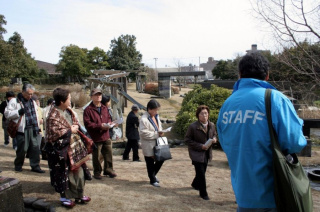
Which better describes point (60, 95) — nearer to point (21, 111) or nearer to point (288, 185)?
point (21, 111)

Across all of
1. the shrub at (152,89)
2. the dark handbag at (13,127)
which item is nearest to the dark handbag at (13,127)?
the dark handbag at (13,127)

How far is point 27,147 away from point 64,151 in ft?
6.74

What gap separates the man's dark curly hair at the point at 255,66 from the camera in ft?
7.02

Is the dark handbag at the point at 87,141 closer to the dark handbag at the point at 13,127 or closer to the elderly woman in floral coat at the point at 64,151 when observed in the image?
the elderly woman in floral coat at the point at 64,151

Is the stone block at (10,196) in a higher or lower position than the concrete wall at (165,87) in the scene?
lower

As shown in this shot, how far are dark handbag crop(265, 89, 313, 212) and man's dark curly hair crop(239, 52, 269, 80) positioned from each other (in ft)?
1.65

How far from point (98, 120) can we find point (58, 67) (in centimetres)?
3429

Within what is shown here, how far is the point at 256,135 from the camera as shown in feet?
6.35

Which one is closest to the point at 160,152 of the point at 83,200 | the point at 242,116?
the point at 83,200

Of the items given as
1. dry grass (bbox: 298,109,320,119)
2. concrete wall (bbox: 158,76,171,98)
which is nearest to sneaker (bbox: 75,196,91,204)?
dry grass (bbox: 298,109,320,119)

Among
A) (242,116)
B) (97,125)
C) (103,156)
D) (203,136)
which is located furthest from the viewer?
(103,156)

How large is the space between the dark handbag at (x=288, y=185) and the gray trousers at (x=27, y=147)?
479 cm

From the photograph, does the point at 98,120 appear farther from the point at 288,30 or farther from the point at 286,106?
the point at 288,30

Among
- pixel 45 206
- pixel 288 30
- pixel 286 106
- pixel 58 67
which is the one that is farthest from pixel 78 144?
pixel 58 67
